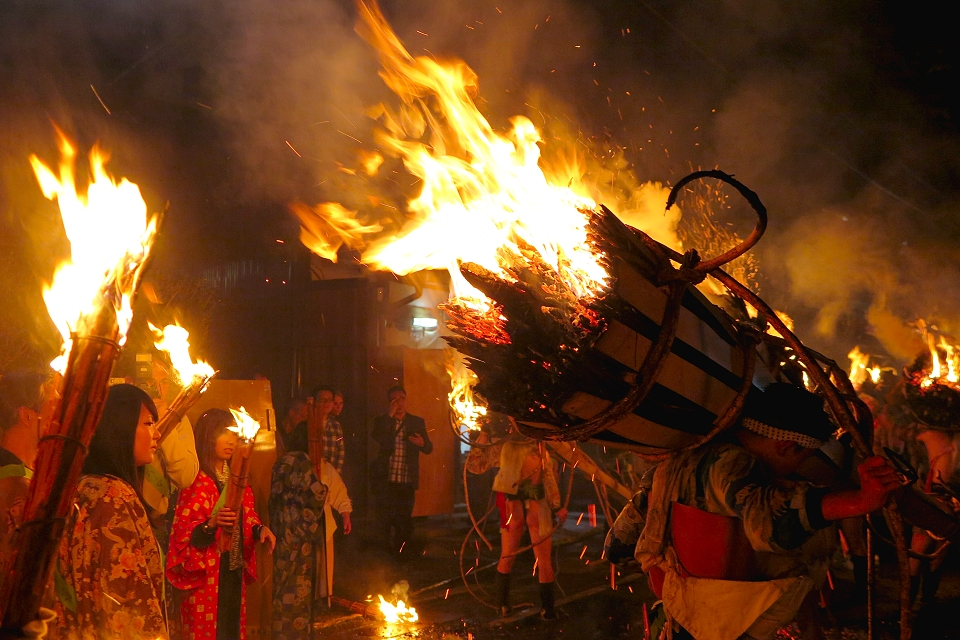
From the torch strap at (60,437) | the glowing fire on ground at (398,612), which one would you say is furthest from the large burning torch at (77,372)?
the glowing fire on ground at (398,612)

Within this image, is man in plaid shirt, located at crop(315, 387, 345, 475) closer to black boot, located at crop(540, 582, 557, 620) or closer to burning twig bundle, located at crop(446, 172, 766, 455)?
black boot, located at crop(540, 582, 557, 620)

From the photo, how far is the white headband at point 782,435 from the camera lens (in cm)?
288

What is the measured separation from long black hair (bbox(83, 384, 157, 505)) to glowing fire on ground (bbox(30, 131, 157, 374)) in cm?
121

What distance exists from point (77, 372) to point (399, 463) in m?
8.78

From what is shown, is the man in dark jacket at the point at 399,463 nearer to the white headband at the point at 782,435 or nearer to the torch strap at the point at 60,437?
the white headband at the point at 782,435

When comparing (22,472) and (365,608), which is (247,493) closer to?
(22,472)

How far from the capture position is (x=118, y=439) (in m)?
3.70

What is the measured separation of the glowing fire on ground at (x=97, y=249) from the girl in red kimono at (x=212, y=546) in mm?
2530

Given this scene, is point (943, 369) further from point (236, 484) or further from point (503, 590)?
point (236, 484)

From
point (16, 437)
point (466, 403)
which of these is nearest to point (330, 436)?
point (466, 403)

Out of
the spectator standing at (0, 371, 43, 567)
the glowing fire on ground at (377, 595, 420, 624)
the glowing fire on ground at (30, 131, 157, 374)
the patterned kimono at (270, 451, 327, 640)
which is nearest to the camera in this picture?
the glowing fire on ground at (30, 131, 157, 374)

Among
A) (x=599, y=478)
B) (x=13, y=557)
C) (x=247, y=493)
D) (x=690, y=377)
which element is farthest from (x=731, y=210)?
(x=13, y=557)

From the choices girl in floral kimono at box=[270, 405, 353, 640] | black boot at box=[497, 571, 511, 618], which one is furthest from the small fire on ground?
girl in floral kimono at box=[270, 405, 353, 640]

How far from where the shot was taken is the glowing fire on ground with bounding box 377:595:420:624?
23.0 feet
